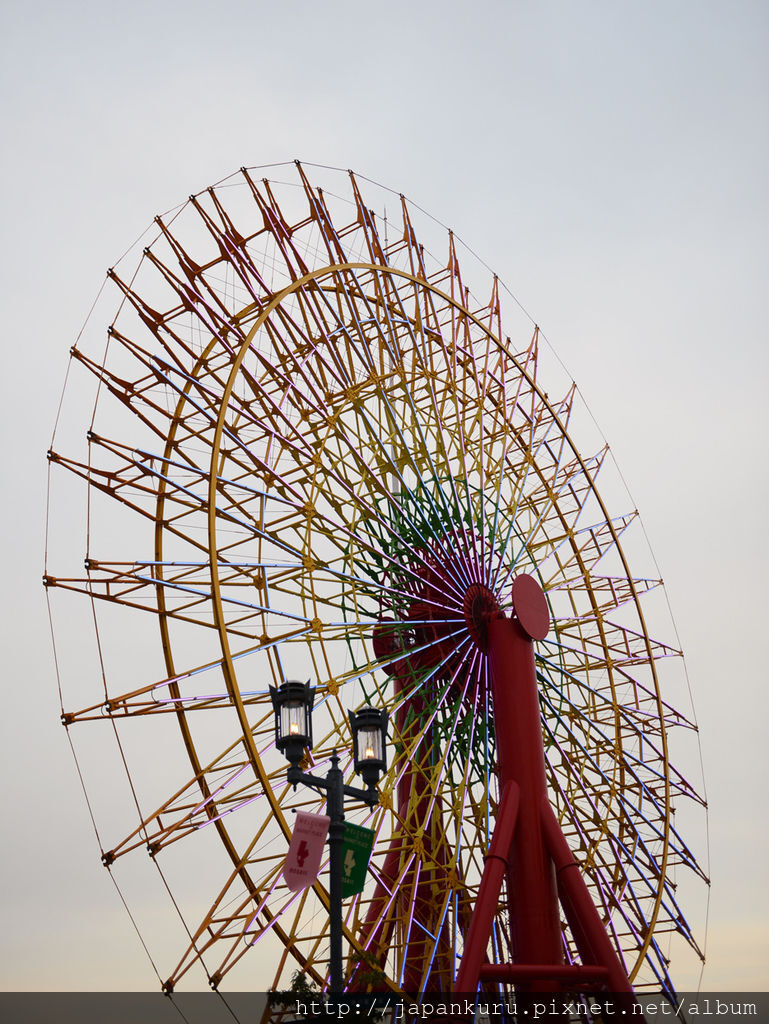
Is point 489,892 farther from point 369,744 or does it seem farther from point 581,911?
point 369,744

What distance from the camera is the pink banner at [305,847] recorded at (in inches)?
356

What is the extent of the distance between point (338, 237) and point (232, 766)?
A: 7.92 metres

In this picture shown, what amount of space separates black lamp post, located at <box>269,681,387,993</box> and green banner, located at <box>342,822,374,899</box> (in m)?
0.20

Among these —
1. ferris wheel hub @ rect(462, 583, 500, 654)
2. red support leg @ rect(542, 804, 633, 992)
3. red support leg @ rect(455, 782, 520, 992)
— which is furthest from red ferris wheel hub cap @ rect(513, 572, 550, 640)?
red support leg @ rect(542, 804, 633, 992)

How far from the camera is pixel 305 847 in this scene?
906 centimetres

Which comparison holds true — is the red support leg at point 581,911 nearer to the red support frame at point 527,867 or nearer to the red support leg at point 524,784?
the red support frame at point 527,867

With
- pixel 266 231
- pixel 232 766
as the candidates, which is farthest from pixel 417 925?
pixel 266 231

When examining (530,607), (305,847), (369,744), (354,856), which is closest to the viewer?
(305,847)

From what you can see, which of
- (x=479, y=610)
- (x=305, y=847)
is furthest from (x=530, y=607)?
(x=305, y=847)

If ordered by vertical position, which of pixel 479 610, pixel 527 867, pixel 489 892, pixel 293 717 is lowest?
pixel 293 717

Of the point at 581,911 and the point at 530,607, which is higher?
the point at 530,607

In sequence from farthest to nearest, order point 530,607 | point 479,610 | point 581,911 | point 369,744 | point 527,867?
point 479,610 < point 530,607 < point 527,867 < point 581,911 < point 369,744

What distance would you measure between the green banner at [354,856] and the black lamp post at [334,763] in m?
0.20

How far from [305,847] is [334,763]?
2.48ft
